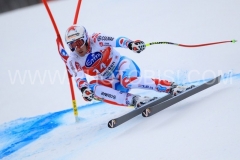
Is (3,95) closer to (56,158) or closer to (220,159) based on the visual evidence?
(56,158)

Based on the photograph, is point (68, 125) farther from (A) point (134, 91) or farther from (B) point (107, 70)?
(A) point (134, 91)

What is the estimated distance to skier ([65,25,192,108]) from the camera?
4.37m

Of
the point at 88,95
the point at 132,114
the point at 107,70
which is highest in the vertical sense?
the point at 107,70

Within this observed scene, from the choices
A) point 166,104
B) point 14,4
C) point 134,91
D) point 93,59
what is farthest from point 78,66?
point 14,4

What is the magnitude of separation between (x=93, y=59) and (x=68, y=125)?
97cm

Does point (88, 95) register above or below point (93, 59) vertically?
below

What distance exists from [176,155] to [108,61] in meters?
1.72

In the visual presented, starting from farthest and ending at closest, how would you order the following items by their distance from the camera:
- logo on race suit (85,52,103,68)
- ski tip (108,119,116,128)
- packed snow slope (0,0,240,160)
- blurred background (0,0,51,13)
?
blurred background (0,0,51,13)
logo on race suit (85,52,103,68)
ski tip (108,119,116,128)
packed snow slope (0,0,240,160)

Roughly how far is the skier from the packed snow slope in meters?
0.27

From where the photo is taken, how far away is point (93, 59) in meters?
4.60

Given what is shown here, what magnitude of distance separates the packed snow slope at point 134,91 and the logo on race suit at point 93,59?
680mm

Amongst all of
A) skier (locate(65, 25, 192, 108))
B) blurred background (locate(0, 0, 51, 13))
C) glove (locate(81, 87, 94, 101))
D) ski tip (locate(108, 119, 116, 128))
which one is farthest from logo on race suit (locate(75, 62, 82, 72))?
blurred background (locate(0, 0, 51, 13))

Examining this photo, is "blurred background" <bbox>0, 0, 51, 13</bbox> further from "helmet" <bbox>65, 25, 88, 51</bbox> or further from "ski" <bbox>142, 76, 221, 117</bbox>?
"ski" <bbox>142, 76, 221, 117</bbox>

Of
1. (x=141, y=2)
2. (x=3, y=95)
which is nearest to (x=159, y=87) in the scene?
(x=3, y=95)
